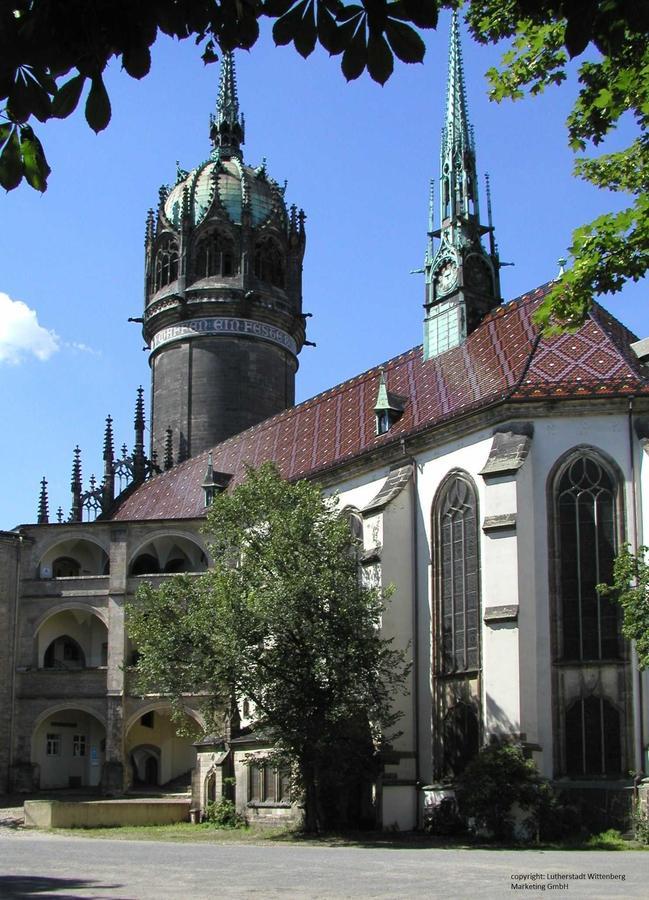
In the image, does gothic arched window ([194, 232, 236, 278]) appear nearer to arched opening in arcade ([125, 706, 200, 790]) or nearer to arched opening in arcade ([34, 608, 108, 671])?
arched opening in arcade ([34, 608, 108, 671])

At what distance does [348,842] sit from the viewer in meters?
30.4

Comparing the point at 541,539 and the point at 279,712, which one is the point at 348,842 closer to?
the point at 279,712

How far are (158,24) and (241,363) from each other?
55879 millimetres

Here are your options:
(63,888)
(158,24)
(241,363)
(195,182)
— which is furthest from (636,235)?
(195,182)

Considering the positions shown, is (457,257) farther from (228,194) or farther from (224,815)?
(228,194)

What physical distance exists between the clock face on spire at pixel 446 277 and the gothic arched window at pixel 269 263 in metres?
19.5

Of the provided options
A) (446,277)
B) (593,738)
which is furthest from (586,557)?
(446,277)

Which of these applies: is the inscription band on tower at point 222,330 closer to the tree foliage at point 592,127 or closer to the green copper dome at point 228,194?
the green copper dome at point 228,194

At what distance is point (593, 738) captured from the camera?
3200 centimetres

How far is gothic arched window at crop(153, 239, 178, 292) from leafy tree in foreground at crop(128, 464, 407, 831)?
100 feet

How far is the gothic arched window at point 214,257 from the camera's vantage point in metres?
62.5

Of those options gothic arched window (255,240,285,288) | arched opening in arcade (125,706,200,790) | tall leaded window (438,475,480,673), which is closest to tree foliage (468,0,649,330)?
tall leaded window (438,475,480,673)

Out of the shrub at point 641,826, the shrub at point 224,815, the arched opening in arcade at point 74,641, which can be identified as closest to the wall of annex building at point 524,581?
the shrub at point 641,826

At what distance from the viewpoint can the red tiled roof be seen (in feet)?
115
